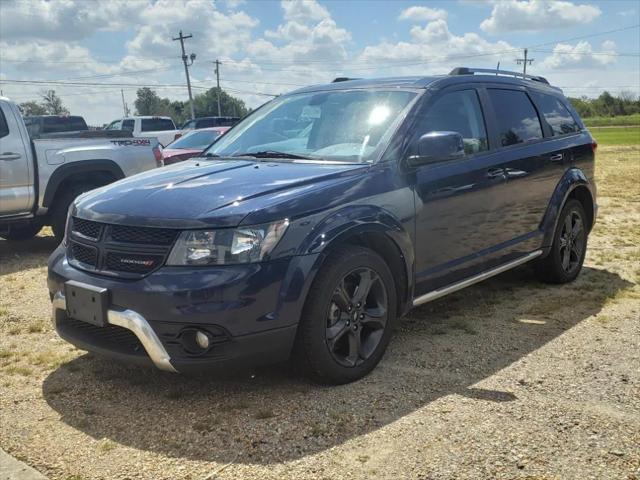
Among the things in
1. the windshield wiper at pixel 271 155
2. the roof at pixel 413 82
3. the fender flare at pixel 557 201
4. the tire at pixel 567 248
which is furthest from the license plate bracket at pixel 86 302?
the tire at pixel 567 248

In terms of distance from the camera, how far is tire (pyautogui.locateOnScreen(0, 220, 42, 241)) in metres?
8.84

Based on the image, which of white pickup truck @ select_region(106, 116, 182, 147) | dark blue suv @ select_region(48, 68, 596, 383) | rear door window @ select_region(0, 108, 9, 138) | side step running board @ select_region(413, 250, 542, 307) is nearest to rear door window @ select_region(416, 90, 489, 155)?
dark blue suv @ select_region(48, 68, 596, 383)

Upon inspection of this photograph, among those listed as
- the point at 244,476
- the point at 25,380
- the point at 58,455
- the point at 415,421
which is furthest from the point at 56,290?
the point at 415,421

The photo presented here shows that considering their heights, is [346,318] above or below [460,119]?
below

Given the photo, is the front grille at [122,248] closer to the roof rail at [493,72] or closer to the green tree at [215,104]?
the roof rail at [493,72]

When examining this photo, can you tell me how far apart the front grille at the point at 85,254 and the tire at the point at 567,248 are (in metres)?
3.90

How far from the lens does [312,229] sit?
3490 millimetres

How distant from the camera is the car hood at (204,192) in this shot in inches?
132

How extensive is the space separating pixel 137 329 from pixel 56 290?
2.63 ft

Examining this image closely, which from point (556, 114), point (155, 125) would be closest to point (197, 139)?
point (556, 114)

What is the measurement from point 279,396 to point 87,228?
1.43 meters

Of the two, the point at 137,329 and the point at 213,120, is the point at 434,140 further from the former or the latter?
the point at 213,120

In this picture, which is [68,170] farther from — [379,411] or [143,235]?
[379,411]

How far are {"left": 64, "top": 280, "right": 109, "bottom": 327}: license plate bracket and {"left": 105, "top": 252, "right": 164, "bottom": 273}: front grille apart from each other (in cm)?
14
